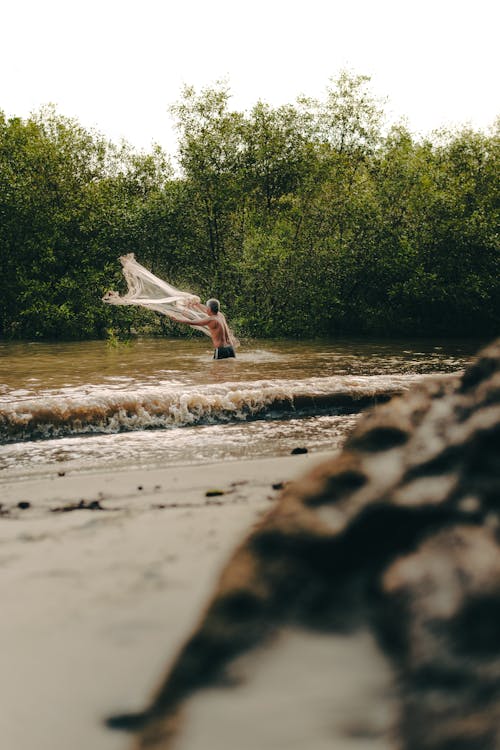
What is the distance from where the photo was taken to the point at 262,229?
30547 millimetres

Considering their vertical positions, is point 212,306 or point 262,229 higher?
point 262,229

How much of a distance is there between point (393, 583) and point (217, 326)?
16199 mm

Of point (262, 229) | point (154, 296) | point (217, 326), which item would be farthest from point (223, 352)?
point (262, 229)

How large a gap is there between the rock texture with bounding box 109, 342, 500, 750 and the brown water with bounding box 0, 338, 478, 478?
19.6 feet

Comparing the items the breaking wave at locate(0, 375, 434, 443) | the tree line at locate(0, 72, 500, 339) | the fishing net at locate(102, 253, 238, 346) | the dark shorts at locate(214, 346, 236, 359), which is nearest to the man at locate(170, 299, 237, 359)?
the dark shorts at locate(214, 346, 236, 359)

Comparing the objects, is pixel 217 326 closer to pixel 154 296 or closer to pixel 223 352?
pixel 223 352

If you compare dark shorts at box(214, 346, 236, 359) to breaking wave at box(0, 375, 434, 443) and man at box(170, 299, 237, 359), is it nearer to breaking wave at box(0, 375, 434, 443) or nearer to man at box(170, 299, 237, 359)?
man at box(170, 299, 237, 359)

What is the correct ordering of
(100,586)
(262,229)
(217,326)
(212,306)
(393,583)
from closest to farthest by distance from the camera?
(393,583) → (100,586) → (212,306) → (217,326) → (262,229)

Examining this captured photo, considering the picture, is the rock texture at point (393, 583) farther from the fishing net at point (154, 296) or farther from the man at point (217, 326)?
the man at point (217, 326)

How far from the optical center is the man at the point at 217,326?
17.9 metres

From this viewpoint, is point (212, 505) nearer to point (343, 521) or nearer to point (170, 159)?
point (343, 521)

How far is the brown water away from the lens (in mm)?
9875

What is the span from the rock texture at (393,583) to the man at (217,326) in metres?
14.4

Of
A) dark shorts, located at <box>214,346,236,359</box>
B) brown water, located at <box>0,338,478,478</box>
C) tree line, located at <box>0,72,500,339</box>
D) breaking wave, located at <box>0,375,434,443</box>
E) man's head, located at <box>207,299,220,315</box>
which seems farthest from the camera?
tree line, located at <box>0,72,500,339</box>
